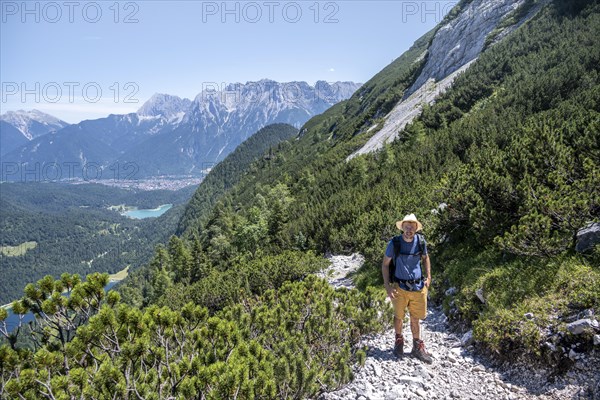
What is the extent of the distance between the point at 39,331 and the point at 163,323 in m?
2.05

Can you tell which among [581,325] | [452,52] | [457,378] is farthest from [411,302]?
[452,52]

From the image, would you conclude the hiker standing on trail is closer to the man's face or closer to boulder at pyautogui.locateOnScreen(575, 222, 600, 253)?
the man's face

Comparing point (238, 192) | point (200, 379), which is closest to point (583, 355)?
point (200, 379)

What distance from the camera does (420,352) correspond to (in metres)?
7.39

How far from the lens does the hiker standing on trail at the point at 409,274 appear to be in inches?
281

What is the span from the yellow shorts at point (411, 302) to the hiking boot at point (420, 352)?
62 cm

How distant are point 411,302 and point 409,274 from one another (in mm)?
739

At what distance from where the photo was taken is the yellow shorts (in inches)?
288

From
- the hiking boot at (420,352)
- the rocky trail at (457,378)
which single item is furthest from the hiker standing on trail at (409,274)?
the rocky trail at (457,378)

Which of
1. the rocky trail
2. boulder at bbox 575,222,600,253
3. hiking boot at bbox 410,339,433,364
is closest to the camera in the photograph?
the rocky trail

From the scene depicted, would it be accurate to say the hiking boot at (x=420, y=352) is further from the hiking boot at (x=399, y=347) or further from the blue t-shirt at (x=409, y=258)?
the blue t-shirt at (x=409, y=258)

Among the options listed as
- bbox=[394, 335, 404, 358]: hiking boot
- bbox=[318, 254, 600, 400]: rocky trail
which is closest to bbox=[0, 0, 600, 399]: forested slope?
bbox=[318, 254, 600, 400]: rocky trail

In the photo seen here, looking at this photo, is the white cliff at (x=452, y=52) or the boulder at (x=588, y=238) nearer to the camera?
the boulder at (x=588, y=238)

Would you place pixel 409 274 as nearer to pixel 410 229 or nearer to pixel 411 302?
pixel 411 302
